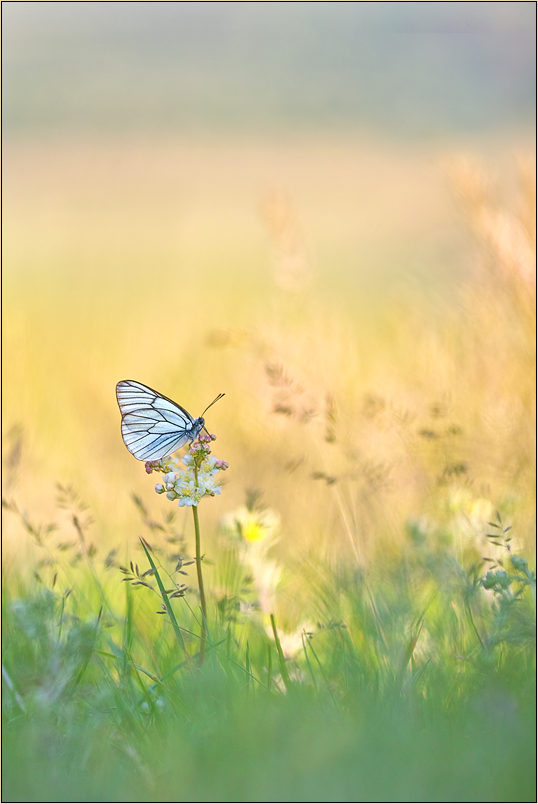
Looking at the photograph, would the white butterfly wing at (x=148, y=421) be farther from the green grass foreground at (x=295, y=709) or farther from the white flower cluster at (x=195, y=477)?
the green grass foreground at (x=295, y=709)

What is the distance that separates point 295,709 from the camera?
57.9 inches

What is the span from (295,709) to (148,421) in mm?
839

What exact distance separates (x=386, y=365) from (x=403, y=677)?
7.53 feet

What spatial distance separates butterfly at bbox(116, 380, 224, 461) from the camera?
1.90 meters

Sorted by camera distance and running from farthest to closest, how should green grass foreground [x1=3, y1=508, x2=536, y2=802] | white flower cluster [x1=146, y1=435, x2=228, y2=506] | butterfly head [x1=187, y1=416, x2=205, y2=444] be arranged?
butterfly head [x1=187, y1=416, x2=205, y2=444], white flower cluster [x1=146, y1=435, x2=228, y2=506], green grass foreground [x1=3, y1=508, x2=536, y2=802]

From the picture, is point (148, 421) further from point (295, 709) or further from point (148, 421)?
point (295, 709)

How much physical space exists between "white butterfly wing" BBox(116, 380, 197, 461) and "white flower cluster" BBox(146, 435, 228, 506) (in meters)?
0.22

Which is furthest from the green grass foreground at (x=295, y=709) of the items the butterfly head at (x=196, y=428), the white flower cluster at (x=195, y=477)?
the butterfly head at (x=196, y=428)

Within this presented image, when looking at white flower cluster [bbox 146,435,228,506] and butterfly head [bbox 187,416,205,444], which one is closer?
white flower cluster [bbox 146,435,228,506]

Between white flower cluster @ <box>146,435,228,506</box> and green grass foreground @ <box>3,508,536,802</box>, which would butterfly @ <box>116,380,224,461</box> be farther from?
green grass foreground @ <box>3,508,536,802</box>

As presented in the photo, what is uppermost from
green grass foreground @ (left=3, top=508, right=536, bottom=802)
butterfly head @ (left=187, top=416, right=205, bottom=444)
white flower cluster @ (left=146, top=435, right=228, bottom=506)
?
butterfly head @ (left=187, top=416, right=205, bottom=444)

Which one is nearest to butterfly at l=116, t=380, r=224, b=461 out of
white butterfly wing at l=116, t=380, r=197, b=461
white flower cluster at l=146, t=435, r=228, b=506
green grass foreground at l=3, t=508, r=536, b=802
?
white butterfly wing at l=116, t=380, r=197, b=461

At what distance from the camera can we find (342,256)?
7.30 meters

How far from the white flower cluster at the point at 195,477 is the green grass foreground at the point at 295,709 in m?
0.21
